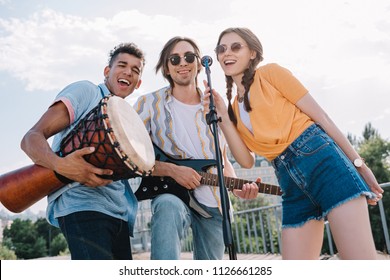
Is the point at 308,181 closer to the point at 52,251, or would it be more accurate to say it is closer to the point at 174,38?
the point at 174,38

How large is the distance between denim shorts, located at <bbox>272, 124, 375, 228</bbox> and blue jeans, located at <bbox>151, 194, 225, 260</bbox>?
1.78ft

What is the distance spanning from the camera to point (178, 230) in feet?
7.36

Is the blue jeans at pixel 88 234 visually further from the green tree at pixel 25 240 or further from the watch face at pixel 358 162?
the green tree at pixel 25 240

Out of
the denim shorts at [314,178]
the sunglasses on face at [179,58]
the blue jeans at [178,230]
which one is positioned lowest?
the blue jeans at [178,230]

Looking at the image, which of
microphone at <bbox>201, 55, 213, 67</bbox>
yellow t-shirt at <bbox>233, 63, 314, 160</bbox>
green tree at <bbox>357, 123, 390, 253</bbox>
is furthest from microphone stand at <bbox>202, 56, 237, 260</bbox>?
green tree at <bbox>357, 123, 390, 253</bbox>

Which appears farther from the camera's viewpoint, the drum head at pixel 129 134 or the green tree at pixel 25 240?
the green tree at pixel 25 240

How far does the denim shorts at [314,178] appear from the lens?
1.89 metres

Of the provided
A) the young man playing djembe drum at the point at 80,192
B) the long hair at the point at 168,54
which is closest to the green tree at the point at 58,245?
the long hair at the point at 168,54

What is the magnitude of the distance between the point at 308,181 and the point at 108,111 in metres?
1.02

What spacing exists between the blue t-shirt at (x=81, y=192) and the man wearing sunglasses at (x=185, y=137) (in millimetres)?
225

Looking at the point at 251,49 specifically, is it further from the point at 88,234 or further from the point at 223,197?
the point at 88,234

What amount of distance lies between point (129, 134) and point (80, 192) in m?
0.39

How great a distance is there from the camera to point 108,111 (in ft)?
6.60

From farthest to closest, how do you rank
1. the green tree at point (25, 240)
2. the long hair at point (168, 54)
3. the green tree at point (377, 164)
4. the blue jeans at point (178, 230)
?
the green tree at point (25, 240), the green tree at point (377, 164), the long hair at point (168, 54), the blue jeans at point (178, 230)
